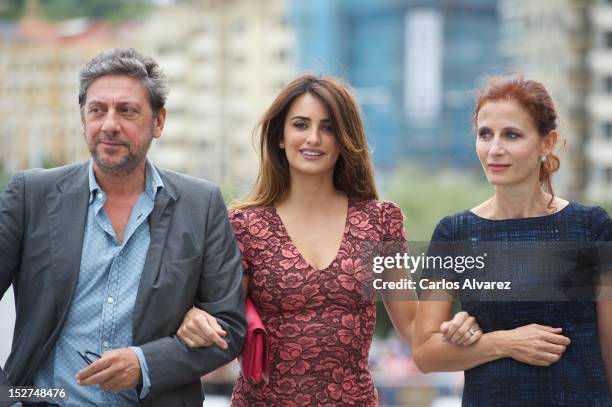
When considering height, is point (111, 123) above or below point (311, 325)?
above

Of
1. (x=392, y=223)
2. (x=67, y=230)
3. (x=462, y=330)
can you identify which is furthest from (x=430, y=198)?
(x=67, y=230)

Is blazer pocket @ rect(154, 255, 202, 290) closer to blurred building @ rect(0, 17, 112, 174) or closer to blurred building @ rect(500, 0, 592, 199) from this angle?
blurred building @ rect(500, 0, 592, 199)

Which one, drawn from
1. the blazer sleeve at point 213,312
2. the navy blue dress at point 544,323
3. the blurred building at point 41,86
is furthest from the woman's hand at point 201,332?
the blurred building at point 41,86

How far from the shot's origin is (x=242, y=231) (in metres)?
4.13

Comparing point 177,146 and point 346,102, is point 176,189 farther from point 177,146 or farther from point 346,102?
point 177,146

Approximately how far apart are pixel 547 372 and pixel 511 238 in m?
0.40

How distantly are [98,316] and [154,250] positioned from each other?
0.24 m

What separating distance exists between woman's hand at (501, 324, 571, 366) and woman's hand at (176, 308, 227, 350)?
32.0 inches

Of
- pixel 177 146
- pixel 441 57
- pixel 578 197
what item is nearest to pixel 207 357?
pixel 578 197

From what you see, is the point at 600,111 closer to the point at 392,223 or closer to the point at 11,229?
the point at 392,223

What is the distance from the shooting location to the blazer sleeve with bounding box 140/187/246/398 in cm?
365

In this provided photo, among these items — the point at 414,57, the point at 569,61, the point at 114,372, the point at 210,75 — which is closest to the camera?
the point at 114,372

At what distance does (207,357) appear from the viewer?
370cm

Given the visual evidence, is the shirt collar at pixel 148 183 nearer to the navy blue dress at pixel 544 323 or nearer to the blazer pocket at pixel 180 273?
the blazer pocket at pixel 180 273
